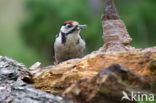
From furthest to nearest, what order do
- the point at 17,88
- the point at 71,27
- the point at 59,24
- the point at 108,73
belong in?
the point at 59,24
the point at 71,27
the point at 17,88
the point at 108,73

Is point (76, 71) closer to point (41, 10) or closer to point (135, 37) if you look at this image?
point (135, 37)

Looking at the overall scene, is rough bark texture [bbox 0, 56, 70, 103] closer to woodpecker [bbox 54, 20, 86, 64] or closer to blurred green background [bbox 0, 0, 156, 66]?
woodpecker [bbox 54, 20, 86, 64]

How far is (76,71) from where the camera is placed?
17.0 feet

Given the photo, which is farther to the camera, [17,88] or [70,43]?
[70,43]

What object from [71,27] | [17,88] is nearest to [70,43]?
[71,27]

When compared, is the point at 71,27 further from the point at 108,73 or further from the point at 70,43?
the point at 108,73

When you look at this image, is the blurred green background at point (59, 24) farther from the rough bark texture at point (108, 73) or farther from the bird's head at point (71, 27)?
the rough bark texture at point (108, 73)

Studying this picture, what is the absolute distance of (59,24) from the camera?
14773mm

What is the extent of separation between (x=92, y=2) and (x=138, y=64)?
1195 centimetres

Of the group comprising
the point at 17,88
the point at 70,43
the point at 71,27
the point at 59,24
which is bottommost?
the point at 17,88

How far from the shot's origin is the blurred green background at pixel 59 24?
1440 centimetres

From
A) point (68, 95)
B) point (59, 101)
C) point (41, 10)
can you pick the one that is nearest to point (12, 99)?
point (59, 101)

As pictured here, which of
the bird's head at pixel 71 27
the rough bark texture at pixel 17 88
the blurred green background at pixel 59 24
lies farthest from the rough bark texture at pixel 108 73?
the blurred green background at pixel 59 24

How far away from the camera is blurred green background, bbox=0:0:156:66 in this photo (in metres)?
14.4
